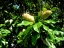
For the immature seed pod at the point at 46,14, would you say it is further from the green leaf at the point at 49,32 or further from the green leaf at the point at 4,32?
the green leaf at the point at 4,32

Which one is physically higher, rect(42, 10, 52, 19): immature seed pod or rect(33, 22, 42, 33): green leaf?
rect(42, 10, 52, 19): immature seed pod

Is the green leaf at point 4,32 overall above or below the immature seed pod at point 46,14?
below

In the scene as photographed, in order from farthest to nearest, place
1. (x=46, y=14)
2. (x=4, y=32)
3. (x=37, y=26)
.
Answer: (x=4, y=32)
(x=46, y=14)
(x=37, y=26)

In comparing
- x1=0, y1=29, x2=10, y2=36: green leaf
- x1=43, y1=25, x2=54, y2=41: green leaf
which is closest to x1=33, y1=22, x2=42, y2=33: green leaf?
x1=43, y1=25, x2=54, y2=41: green leaf

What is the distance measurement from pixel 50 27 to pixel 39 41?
0.29 metres

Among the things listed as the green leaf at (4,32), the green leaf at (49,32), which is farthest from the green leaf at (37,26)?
the green leaf at (4,32)

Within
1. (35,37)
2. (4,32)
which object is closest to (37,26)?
(35,37)

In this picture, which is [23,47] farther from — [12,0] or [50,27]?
[12,0]

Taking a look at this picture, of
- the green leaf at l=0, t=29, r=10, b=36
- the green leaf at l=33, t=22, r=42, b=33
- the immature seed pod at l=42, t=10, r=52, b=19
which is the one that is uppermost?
the immature seed pod at l=42, t=10, r=52, b=19

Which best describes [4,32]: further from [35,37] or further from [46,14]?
[46,14]

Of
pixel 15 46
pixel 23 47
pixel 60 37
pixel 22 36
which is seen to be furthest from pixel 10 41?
pixel 60 37

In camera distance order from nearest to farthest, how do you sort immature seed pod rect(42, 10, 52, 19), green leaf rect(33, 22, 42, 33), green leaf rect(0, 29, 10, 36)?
green leaf rect(33, 22, 42, 33) → immature seed pod rect(42, 10, 52, 19) → green leaf rect(0, 29, 10, 36)

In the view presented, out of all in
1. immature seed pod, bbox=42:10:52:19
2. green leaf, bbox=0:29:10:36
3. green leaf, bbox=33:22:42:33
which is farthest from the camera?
green leaf, bbox=0:29:10:36

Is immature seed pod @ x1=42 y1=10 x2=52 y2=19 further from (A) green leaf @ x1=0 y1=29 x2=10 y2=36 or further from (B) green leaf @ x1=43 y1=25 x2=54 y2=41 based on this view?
(A) green leaf @ x1=0 y1=29 x2=10 y2=36
